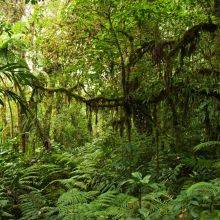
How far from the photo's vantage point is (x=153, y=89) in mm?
7309

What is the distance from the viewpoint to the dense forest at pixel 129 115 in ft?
18.6

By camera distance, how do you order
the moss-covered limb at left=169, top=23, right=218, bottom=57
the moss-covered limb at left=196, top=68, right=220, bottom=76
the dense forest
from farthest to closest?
the moss-covered limb at left=196, top=68, right=220, bottom=76, the moss-covered limb at left=169, top=23, right=218, bottom=57, the dense forest

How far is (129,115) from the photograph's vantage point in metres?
7.57

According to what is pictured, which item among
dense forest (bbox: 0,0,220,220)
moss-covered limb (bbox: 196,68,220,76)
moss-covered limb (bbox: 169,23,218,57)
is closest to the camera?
dense forest (bbox: 0,0,220,220)

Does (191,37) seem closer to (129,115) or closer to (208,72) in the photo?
(208,72)

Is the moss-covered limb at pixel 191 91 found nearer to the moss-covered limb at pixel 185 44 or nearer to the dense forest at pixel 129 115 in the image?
the dense forest at pixel 129 115

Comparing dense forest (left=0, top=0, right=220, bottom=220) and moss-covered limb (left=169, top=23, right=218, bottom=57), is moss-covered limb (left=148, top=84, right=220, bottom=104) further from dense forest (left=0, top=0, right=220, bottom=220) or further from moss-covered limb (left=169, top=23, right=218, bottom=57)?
moss-covered limb (left=169, top=23, right=218, bottom=57)

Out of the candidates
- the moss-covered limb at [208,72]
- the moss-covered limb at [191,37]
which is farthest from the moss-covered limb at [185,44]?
the moss-covered limb at [208,72]

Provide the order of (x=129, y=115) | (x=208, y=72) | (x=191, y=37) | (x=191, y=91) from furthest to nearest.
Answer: (x=129, y=115), (x=208, y=72), (x=191, y=91), (x=191, y=37)

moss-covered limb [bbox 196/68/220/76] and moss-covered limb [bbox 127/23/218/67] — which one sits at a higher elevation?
moss-covered limb [bbox 127/23/218/67]

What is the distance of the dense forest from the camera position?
566 cm

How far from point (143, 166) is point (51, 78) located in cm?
465

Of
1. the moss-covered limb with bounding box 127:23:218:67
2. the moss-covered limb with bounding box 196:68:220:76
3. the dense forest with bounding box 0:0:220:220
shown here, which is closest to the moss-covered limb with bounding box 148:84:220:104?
the dense forest with bounding box 0:0:220:220

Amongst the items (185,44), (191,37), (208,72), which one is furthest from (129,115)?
(191,37)
